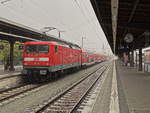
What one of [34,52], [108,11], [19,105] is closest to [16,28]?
[34,52]

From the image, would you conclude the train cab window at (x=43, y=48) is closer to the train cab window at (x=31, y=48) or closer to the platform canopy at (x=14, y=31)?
the train cab window at (x=31, y=48)

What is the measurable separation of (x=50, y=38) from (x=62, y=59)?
7.61m

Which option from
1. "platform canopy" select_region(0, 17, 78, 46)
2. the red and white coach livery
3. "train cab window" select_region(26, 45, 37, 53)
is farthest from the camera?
"platform canopy" select_region(0, 17, 78, 46)

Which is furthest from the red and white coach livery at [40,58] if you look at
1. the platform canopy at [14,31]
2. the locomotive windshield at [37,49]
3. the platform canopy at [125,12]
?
the platform canopy at [125,12]

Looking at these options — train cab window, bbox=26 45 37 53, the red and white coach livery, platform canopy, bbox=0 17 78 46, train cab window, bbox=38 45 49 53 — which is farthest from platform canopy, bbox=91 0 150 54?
platform canopy, bbox=0 17 78 46

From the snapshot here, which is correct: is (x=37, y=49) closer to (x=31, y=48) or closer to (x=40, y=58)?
(x=31, y=48)

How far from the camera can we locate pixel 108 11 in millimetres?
Answer: 13430

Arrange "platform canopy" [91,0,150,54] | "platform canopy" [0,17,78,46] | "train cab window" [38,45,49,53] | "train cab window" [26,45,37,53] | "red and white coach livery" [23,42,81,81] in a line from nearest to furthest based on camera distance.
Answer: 1. "platform canopy" [91,0,150,54]
2. "red and white coach livery" [23,42,81,81]
3. "train cab window" [38,45,49,53]
4. "train cab window" [26,45,37,53]
5. "platform canopy" [0,17,78,46]

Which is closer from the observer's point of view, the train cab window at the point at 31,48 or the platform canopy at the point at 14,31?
the train cab window at the point at 31,48

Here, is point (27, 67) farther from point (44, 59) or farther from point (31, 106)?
point (31, 106)

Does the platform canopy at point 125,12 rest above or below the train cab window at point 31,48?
above

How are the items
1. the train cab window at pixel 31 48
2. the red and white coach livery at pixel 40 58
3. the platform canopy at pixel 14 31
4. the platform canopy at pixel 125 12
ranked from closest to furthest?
the platform canopy at pixel 125 12 < the red and white coach livery at pixel 40 58 < the train cab window at pixel 31 48 < the platform canopy at pixel 14 31

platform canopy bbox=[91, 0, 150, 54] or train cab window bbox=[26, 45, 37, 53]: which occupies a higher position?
platform canopy bbox=[91, 0, 150, 54]

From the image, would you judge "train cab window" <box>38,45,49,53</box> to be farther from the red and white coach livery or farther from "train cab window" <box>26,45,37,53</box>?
"train cab window" <box>26,45,37,53</box>
